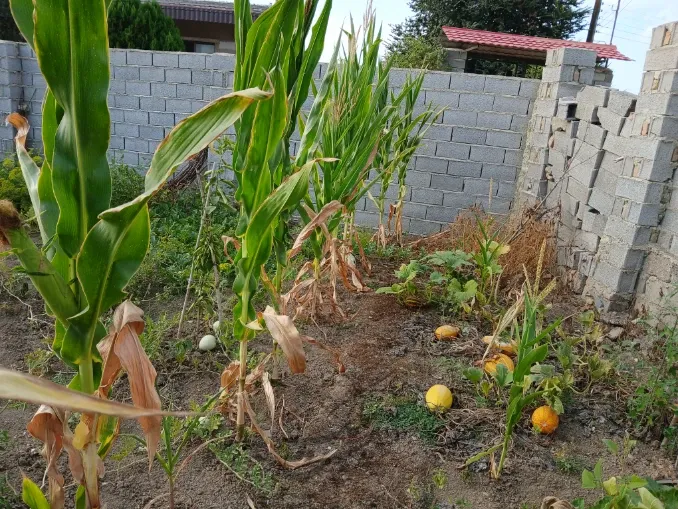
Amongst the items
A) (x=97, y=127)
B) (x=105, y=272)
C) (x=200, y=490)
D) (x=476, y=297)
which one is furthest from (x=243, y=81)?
(x=476, y=297)

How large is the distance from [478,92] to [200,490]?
4.39m

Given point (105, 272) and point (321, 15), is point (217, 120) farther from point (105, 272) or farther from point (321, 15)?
point (321, 15)

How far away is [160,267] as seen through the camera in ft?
12.2

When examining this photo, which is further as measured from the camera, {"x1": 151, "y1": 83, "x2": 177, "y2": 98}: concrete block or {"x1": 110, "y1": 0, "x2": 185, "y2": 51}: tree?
{"x1": 110, "y1": 0, "x2": 185, "y2": 51}: tree

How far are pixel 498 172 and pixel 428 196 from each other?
71 centimetres

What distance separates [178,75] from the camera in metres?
5.57

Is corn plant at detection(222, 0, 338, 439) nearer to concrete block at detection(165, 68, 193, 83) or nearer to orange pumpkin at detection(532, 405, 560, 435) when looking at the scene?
orange pumpkin at detection(532, 405, 560, 435)

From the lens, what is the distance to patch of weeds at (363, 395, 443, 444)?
2227 mm

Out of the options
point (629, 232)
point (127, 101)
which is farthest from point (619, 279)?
point (127, 101)

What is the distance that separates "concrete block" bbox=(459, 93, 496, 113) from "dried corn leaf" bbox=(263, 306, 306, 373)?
4125 millimetres

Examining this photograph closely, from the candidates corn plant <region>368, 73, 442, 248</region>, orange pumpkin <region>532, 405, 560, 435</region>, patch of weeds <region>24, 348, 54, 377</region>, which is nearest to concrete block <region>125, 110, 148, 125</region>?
corn plant <region>368, 73, 442, 248</region>

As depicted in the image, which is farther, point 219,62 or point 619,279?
point 219,62

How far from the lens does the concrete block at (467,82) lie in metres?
5.03

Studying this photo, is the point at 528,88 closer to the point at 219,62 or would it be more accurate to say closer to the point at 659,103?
the point at 659,103
